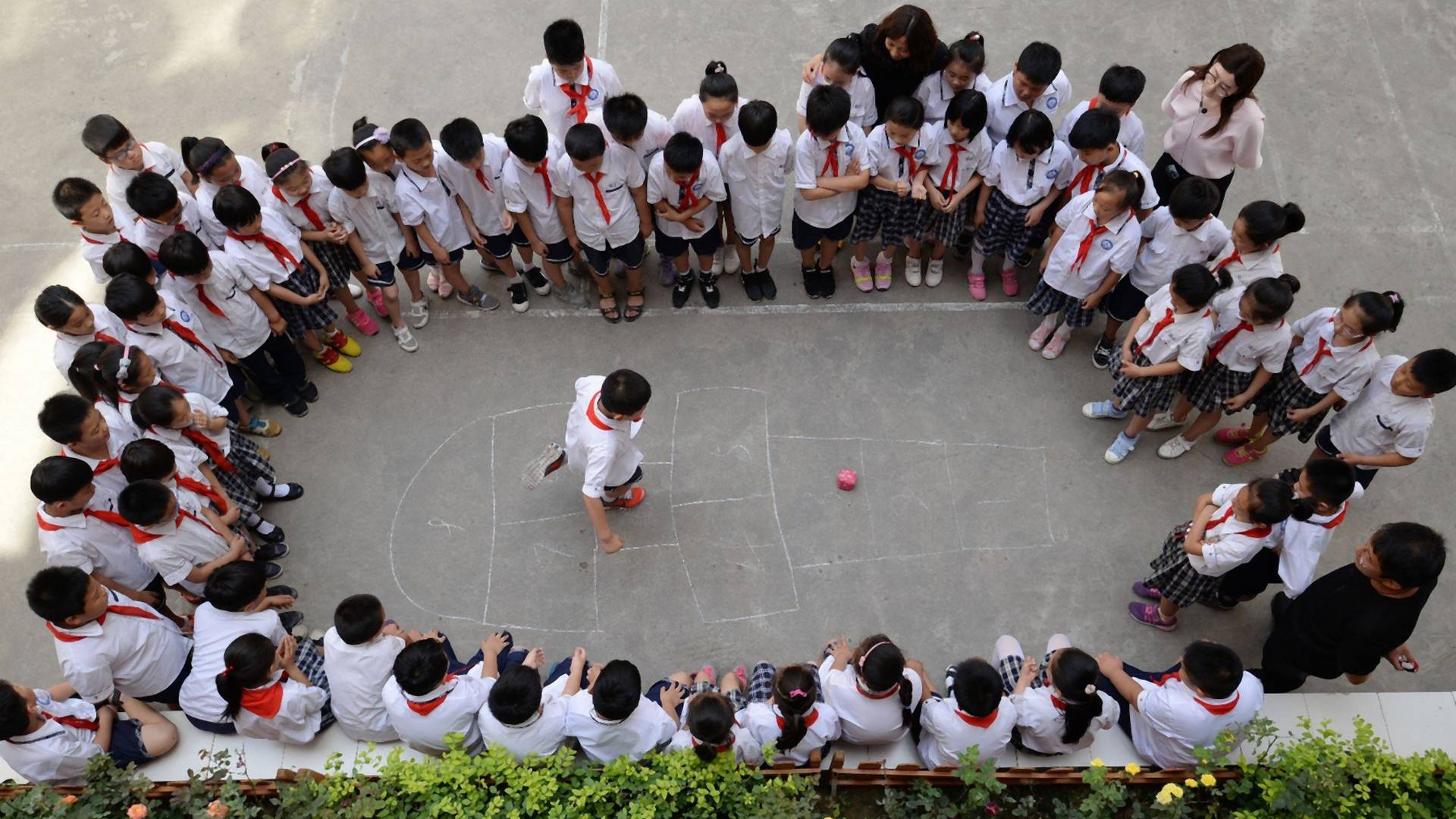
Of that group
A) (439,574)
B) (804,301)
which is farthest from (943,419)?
(439,574)

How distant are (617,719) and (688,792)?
38cm

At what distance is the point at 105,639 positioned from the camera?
394 cm

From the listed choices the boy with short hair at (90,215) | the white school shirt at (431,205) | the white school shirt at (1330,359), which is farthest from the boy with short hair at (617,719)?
the white school shirt at (1330,359)

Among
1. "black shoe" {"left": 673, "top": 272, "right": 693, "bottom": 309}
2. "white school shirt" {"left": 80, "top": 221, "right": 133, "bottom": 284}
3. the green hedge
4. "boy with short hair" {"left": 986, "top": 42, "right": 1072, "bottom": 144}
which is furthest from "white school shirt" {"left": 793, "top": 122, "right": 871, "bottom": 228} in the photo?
"white school shirt" {"left": 80, "top": 221, "right": 133, "bottom": 284}

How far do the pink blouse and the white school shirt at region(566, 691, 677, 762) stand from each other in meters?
3.91

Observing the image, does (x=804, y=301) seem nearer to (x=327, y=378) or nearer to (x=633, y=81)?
(x=633, y=81)

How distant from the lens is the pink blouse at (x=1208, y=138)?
507 centimetres

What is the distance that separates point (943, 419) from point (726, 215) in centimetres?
164

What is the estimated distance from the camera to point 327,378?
5633 mm

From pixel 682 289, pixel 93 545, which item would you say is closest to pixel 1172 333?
pixel 682 289

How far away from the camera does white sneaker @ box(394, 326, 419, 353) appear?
5715 millimetres

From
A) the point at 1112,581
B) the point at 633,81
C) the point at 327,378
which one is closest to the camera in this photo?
the point at 1112,581

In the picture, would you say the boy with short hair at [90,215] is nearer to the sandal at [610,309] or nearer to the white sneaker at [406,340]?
the white sneaker at [406,340]

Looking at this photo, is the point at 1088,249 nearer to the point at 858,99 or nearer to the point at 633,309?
the point at 858,99
